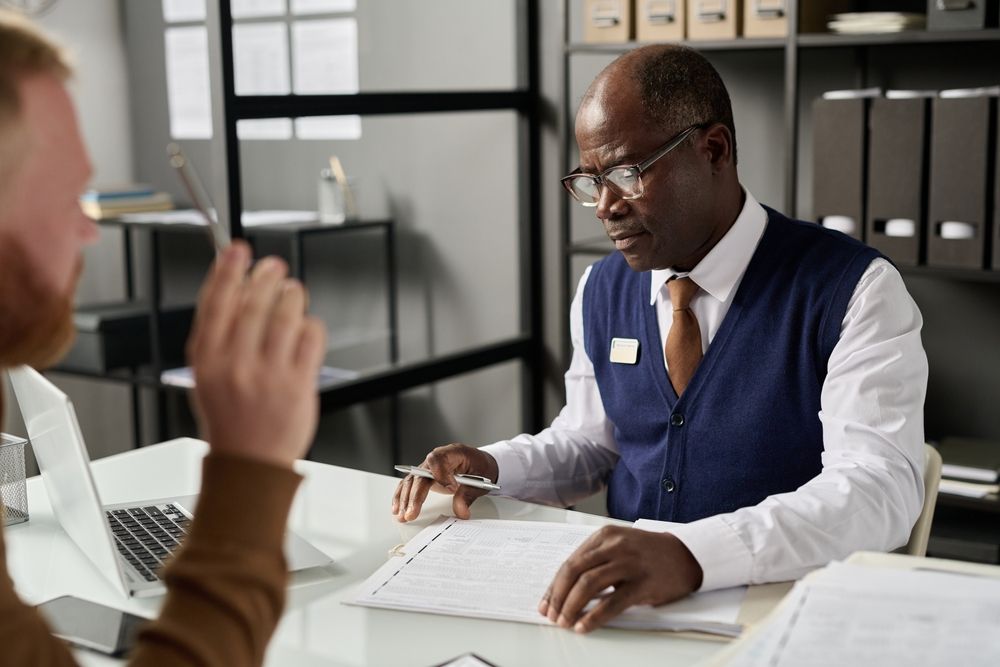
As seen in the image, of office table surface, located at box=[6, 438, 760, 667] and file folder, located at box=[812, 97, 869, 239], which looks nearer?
office table surface, located at box=[6, 438, 760, 667]

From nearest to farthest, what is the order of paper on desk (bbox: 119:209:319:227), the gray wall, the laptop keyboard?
the laptop keyboard → paper on desk (bbox: 119:209:319:227) → the gray wall

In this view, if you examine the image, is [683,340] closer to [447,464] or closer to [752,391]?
[752,391]

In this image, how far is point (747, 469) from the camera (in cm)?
166

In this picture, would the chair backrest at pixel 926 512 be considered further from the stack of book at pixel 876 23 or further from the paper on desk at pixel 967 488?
the stack of book at pixel 876 23

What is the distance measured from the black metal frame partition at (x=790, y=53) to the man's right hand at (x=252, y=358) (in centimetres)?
207

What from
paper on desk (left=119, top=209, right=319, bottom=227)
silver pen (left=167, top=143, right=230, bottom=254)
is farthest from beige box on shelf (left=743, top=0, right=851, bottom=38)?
silver pen (left=167, top=143, right=230, bottom=254)

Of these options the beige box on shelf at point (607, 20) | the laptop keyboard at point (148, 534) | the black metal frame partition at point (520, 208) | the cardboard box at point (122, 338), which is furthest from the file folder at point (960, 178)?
the cardboard box at point (122, 338)

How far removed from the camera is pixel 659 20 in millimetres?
2824

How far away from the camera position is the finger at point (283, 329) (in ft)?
2.38

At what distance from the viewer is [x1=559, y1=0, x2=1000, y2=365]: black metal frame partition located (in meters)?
2.46

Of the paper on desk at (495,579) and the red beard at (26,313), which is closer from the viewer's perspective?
the red beard at (26,313)

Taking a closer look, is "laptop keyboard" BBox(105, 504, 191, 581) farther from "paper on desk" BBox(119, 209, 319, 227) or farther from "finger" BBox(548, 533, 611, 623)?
→ "paper on desk" BBox(119, 209, 319, 227)

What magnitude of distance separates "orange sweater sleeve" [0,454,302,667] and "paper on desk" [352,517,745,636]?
0.45 m

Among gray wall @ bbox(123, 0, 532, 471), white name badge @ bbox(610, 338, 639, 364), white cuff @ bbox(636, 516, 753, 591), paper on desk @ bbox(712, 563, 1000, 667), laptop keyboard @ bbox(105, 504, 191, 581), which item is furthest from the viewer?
gray wall @ bbox(123, 0, 532, 471)
